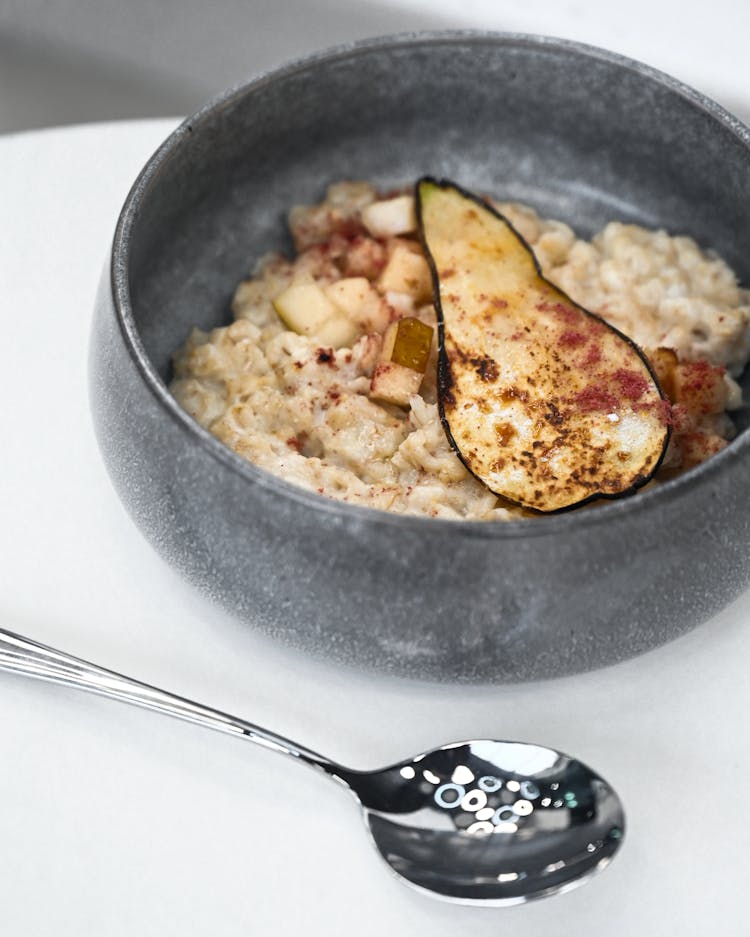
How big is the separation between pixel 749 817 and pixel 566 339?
524 mm

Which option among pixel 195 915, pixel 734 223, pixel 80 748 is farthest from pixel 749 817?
pixel 734 223

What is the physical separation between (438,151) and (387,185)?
80 millimetres

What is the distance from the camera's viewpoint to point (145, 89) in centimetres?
276

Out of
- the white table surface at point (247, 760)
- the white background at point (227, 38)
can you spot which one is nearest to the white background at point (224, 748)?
the white table surface at point (247, 760)

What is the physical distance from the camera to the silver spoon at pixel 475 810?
107 centimetres

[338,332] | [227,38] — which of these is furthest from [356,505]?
[227,38]

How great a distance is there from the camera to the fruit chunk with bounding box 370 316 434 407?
1355 millimetres

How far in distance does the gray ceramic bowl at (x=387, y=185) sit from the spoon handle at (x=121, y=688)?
88 mm

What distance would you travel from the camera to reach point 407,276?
150 centimetres

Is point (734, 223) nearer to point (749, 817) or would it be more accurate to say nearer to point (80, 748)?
point (749, 817)

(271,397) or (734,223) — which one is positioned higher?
(734,223)

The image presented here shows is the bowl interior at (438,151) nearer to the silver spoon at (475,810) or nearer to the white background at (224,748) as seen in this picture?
the white background at (224,748)

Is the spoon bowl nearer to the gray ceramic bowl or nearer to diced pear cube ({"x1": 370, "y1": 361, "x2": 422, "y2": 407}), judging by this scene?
the gray ceramic bowl

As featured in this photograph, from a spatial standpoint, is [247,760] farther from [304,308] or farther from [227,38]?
[227,38]
